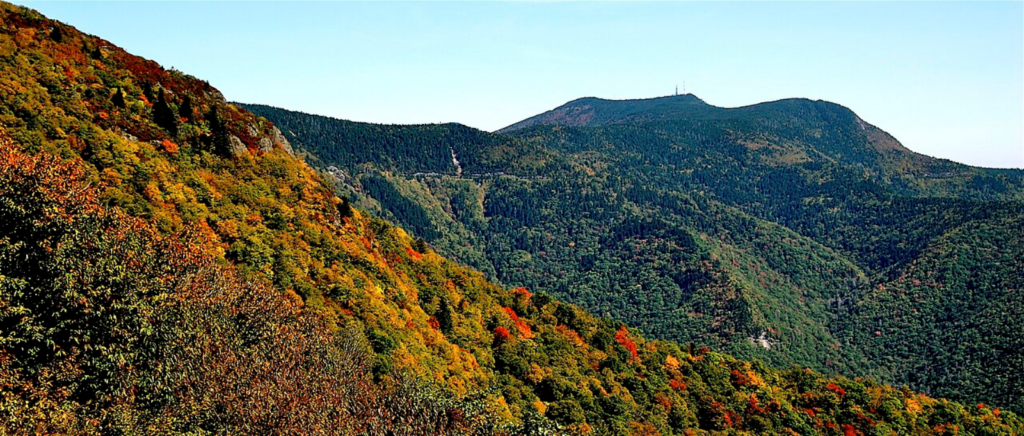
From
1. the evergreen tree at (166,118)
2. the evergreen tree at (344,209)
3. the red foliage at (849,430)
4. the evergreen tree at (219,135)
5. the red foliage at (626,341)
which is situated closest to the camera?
the evergreen tree at (166,118)

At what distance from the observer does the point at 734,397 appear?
276 feet

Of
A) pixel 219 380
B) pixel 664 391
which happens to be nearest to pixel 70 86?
pixel 219 380

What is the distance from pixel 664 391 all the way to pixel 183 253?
5937cm

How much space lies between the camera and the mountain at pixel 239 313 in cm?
2709

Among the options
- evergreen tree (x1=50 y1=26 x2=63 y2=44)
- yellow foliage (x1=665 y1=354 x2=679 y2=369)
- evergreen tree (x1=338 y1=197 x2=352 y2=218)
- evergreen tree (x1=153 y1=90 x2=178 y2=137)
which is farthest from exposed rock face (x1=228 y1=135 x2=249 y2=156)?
yellow foliage (x1=665 y1=354 x2=679 y2=369)

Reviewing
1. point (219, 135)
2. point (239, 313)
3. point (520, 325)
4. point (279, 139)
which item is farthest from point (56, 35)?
point (520, 325)

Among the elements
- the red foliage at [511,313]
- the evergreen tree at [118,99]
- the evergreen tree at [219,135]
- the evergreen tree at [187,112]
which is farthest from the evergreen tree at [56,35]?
the red foliage at [511,313]

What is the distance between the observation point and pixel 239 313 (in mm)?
33125

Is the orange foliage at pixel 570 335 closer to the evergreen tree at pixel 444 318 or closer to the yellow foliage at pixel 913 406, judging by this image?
the evergreen tree at pixel 444 318

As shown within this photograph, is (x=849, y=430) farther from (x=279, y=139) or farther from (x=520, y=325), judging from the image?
(x=279, y=139)

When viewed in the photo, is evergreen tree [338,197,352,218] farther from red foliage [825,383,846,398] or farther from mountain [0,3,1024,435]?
red foliage [825,383,846,398]

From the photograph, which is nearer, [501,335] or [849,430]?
[501,335]

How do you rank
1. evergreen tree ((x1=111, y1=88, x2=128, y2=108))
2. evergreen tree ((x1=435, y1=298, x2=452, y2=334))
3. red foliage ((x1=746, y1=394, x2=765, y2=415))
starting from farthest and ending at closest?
red foliage ((x1=746, y1=394, x2=765, y2=415)), evergreen tree ((x1=435, y1=298, x2=452, y2=334)), evergreen tree ((x1=111, y1=88, x2=128, y2=108))

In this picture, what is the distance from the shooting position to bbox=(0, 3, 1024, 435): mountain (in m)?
27.1
